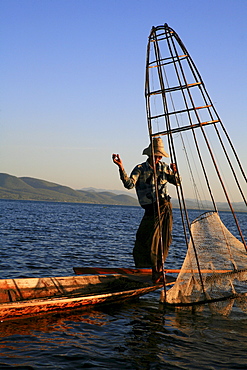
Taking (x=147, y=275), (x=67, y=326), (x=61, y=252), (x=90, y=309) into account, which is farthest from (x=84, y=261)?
(x=67, y=326)

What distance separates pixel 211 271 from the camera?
8.39m

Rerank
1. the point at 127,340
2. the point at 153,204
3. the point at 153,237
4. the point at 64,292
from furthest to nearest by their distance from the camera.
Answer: the point at 153,204 < the point at 153,237 < the point at 64,292 < the point at 127,340

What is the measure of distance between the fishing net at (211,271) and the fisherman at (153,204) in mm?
1260

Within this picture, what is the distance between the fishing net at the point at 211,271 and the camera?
8.02 meters

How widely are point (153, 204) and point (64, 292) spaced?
3.08 metres

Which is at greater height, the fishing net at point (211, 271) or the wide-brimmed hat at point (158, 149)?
the wide-brimmed hat at point (158, 149)

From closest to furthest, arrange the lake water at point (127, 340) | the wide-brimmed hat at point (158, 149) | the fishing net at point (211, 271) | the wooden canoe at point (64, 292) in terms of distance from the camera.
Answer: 1. the lake water at point (127, 340)
2. the wooden canoe at point (64, 292)
3. the fishing net at point (211, 271)
4. the wide-brimmed hat at point (158, 149)

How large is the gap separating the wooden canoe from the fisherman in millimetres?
730

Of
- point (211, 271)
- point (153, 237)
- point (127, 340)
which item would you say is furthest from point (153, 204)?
point (127, 340)

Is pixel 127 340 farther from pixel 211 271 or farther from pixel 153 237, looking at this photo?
pixel 153 237

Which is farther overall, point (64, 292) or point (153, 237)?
point (153, 237)

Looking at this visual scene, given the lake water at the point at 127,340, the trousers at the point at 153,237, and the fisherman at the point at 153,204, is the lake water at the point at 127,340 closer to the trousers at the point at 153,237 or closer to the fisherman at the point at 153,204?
the trousers at the point at 153,237

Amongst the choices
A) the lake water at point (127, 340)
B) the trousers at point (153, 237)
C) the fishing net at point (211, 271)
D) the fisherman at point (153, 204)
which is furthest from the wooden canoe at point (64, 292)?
the fishing net at point (211, 271)

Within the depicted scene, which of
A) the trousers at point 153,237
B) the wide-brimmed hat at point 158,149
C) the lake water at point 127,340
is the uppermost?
the wide-brimmed hat at point 158,149
